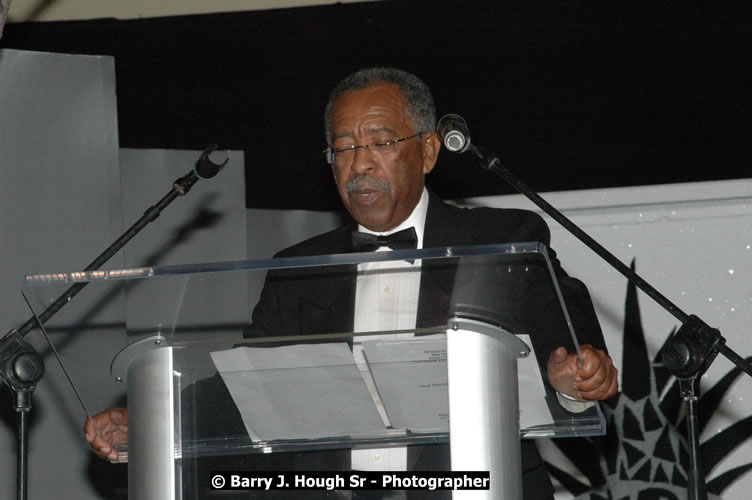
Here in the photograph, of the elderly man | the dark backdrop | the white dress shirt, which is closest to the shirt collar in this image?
the elderly man

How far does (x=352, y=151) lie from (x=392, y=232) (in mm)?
204

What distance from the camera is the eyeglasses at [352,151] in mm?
2414

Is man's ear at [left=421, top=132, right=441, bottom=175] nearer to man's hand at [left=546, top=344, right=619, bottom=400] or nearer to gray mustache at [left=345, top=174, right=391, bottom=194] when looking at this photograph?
gray mustache at [left=345, top=174, right=391, bottom=194]

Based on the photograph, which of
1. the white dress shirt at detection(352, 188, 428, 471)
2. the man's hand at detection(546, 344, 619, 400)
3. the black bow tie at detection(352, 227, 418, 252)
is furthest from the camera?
the black bow tie at detection(352, 227, 418, 252)

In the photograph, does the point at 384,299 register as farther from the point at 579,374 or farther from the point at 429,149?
the point at 429,149

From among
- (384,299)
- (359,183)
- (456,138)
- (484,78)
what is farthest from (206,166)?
(484,78)

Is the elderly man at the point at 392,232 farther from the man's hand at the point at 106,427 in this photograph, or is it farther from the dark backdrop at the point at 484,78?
the dark backdrop at the point at 484,78

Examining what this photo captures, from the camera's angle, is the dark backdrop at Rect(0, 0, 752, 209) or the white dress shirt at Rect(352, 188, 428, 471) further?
the dark backdrop at Rect(0, 0, 752, 209)

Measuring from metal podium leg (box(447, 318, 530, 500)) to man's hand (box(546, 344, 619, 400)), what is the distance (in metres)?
0.14

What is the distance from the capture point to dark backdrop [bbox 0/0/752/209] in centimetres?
375

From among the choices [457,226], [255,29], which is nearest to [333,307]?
[457,226]

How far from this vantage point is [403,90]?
8.38ft

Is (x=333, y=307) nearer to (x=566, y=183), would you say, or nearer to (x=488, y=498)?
(x=488, y=498)

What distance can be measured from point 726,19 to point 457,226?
5.93ft
